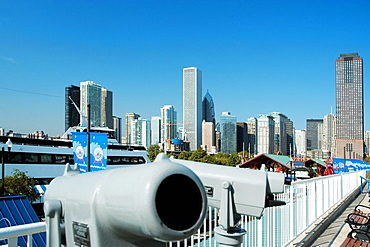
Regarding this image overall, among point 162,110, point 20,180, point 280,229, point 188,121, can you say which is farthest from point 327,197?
point 188,121

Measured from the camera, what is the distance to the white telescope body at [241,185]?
2.17 m

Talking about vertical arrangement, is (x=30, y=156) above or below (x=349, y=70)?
below

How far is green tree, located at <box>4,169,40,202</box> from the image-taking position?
22.1 m

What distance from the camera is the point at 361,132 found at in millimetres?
167000

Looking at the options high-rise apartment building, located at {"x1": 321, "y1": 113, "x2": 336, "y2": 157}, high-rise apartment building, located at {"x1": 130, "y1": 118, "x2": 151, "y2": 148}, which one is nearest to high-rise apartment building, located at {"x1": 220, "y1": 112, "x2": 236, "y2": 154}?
high-rise apartment building, located at {"x1": 130, "y1": 118, "x2": 151, "y2": 148}

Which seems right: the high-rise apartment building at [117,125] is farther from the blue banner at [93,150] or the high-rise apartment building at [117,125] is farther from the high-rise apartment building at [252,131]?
the blue banner at [93,150]

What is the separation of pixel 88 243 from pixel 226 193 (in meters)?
1.10

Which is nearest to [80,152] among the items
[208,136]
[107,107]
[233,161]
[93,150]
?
[93,150]

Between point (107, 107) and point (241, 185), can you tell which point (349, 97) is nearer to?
point (107, 107)

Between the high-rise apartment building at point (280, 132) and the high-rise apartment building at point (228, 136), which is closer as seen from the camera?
the high-rise apartment building at point (280, 132)

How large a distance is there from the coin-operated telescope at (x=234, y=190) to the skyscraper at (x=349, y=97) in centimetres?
16951

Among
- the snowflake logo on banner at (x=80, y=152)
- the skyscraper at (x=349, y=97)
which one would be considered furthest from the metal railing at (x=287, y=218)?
the skyscraper at (x=349, y=97)

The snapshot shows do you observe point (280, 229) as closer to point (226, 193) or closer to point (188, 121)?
point (226, 193)

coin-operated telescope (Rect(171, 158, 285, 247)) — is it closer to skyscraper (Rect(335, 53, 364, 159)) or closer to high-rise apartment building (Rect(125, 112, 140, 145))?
skyscraper (Rect(335, 53, 364, 159))
